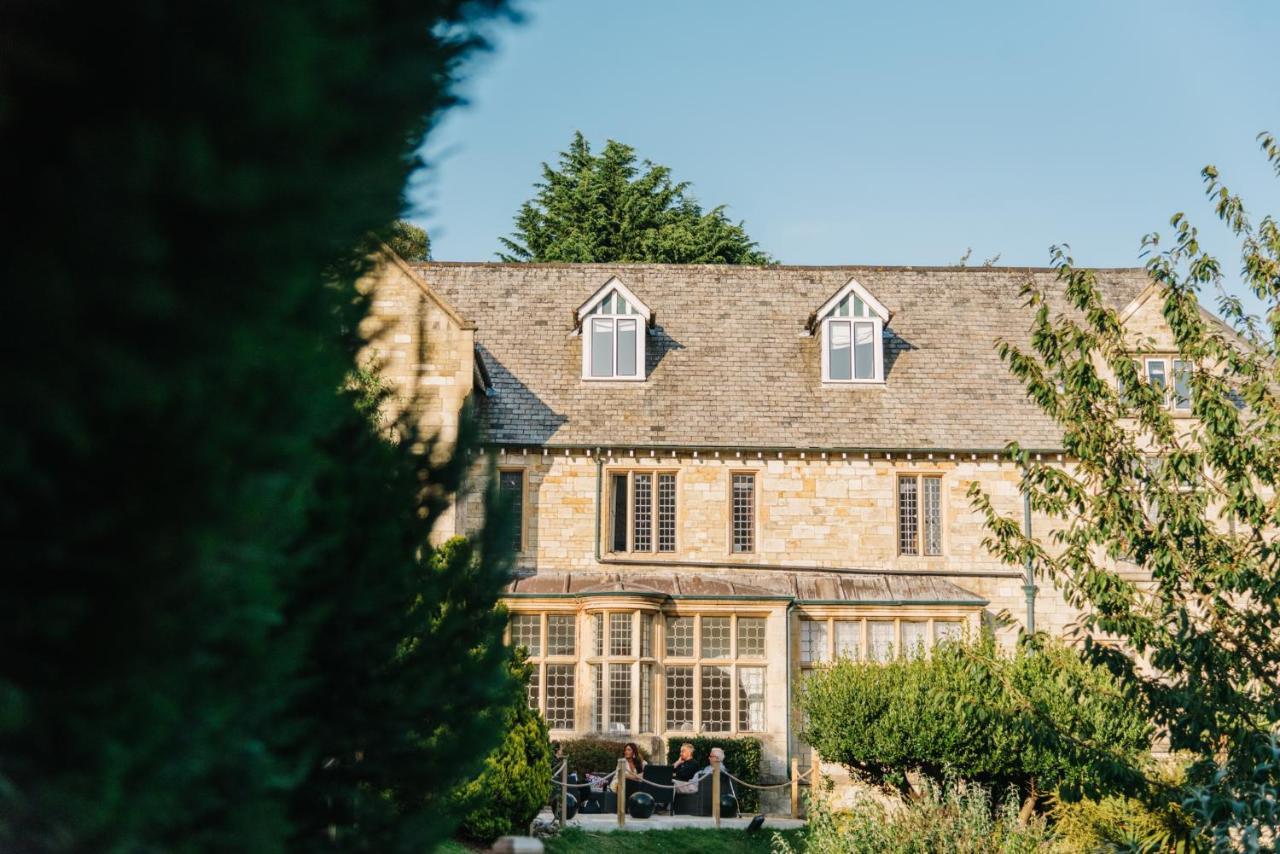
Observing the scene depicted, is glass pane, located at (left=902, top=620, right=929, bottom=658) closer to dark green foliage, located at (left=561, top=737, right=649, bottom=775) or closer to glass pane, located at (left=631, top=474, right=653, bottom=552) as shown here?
glass pane, located at (left=631, top=474, right=653, bottom=552)

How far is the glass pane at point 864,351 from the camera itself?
26375 millimetres

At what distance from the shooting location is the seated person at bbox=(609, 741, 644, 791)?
68.3 feet

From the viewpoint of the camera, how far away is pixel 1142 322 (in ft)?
81.5

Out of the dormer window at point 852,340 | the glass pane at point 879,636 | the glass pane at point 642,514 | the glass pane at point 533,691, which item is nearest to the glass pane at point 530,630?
the glass pane at point 533,691

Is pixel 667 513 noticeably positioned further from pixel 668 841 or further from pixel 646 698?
pixel 668 841

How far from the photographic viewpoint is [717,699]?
24281 millimetres

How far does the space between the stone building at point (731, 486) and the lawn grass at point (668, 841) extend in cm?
431

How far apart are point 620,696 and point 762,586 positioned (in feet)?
11.3

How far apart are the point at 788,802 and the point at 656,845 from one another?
5882 mm

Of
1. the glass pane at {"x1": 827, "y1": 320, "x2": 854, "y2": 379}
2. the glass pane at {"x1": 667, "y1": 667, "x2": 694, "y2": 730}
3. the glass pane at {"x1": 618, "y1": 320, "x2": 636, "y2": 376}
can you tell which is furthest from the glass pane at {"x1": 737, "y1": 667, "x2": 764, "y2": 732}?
the glass pane at {"x1": 618, "y1": 320, "x2": 636, "y2": 376}

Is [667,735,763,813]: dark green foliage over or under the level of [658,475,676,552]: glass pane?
under

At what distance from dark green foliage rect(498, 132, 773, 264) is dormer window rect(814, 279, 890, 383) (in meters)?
16.0

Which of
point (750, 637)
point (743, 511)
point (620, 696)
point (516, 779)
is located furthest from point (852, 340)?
point (516, 779)

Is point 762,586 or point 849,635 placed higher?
point 762,586
